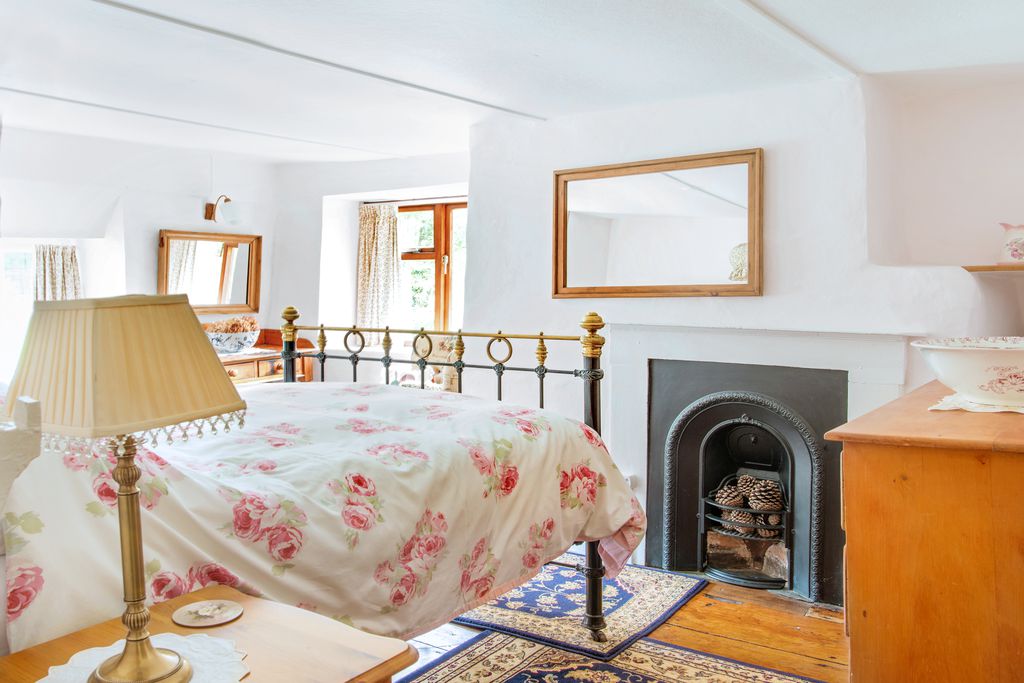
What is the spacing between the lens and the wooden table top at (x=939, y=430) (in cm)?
125

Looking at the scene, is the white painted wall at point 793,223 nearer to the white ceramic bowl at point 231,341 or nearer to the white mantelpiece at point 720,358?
the white mantelpiece at point 720,358

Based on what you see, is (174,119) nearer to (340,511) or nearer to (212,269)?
(212,269)

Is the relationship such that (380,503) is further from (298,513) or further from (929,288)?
(929,288)

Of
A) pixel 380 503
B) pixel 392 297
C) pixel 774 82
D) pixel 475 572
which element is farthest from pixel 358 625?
pixel 392 297

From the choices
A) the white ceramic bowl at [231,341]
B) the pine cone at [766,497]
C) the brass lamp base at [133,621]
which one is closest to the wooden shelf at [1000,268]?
the pine cone at [766,497]

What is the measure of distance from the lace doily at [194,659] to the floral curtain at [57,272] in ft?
13.8

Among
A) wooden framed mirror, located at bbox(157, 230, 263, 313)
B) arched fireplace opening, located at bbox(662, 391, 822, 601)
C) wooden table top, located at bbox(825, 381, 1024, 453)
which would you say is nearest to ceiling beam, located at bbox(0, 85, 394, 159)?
wooden framed mirror, located at bbox(157, 230, 263, 313)

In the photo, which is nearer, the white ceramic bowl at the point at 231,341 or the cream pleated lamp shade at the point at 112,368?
the cream pleated lamp shade at the point at 112,368

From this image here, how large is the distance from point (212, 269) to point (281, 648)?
4653 mm

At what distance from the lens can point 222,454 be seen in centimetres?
171

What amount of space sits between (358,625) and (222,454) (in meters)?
0.49

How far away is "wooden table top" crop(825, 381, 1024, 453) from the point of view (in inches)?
49.0

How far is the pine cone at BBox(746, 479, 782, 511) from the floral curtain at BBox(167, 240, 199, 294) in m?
3.61

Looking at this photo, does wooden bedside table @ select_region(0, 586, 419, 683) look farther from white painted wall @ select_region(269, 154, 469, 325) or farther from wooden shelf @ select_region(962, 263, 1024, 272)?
white painted wall @ select_region(269, 154, 469, 325)
